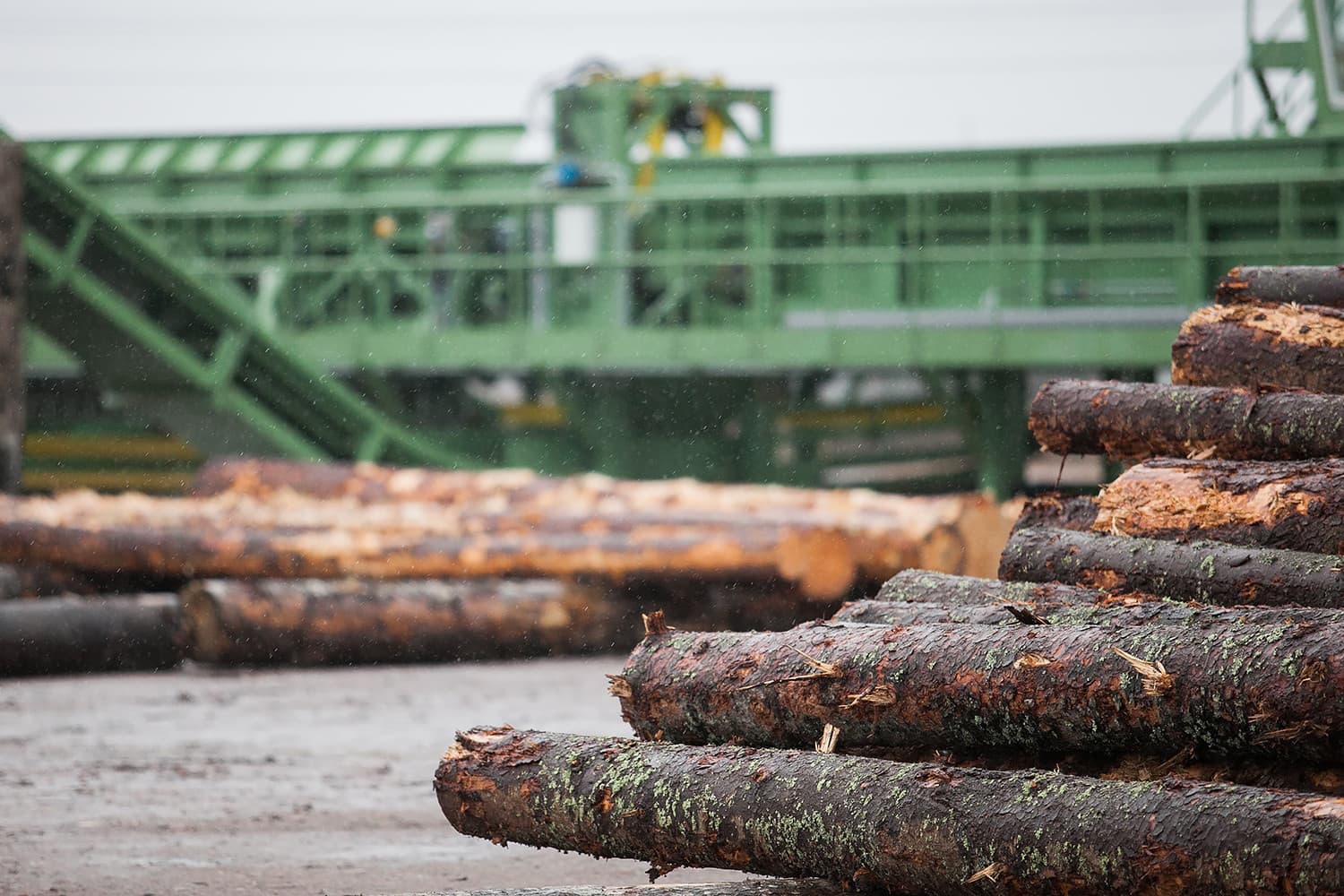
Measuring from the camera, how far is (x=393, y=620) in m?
9.10

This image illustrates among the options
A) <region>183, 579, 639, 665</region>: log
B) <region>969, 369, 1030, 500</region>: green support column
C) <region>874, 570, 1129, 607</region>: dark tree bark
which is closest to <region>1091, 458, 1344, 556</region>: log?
<region>874, 570, 1129, 607</region>: dark tree bark

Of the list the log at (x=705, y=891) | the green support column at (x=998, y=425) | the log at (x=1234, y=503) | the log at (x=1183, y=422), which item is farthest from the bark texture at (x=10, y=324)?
the log at (x=1234, y=503)

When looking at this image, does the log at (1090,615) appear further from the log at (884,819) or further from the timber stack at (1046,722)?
the log at (884,819)

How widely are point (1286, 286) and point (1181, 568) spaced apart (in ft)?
5.51

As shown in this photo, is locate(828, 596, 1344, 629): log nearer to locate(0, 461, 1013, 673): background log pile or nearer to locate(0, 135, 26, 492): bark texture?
locate(0, 461, 1013, 673): background log pile

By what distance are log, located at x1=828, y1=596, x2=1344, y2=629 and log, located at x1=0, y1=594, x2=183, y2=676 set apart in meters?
5.34

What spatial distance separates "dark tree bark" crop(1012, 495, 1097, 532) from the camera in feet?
16.9

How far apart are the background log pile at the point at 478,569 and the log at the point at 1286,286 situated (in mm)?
3830

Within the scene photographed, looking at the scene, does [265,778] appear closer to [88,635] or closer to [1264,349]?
[88,635]

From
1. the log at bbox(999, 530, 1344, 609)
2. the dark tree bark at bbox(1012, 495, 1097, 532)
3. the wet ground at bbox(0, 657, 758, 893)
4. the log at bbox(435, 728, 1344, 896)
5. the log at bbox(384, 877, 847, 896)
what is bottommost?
the wet ground at bbox(0, 657, 758, 893)

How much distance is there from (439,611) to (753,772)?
5.63 metres

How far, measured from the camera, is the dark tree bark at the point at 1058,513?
5.16 metres

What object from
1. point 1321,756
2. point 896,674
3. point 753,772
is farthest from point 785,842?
point 1321,756

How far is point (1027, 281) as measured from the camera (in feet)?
45.1
